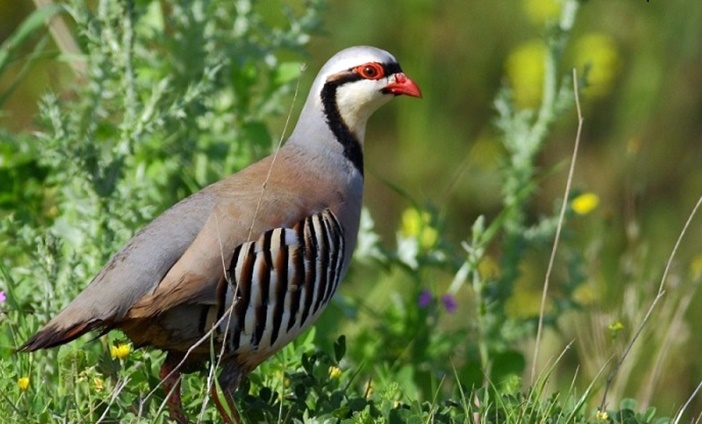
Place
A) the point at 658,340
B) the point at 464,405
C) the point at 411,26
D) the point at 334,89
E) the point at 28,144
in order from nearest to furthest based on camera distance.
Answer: the point at 464,405 < the point at 334,89 < the point at 28,144 < the point at 658,340 < the point at 411,26

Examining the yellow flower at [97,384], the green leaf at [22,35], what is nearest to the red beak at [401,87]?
the green leaf at [22,35]

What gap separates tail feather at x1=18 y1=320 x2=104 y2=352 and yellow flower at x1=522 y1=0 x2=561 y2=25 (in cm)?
473

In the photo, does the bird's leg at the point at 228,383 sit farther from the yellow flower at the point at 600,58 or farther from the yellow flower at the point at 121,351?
the yellow flower at the point at 600,58

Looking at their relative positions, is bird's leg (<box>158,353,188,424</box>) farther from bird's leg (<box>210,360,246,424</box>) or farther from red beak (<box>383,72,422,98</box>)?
red beak (<box>383,72,422,98</box>)

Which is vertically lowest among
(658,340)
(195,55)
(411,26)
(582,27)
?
(658,340)

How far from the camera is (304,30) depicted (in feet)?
16.7

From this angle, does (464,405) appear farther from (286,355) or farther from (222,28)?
(222,28)

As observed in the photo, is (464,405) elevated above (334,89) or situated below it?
below

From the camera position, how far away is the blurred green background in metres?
7.46

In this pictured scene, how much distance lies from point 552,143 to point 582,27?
742 millimetres

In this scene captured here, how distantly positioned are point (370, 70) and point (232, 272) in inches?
37.7

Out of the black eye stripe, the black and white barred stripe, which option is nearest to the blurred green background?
the black eye stripe

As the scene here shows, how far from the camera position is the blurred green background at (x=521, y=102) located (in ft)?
24.5

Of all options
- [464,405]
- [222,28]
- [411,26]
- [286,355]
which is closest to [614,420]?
[464,405]
